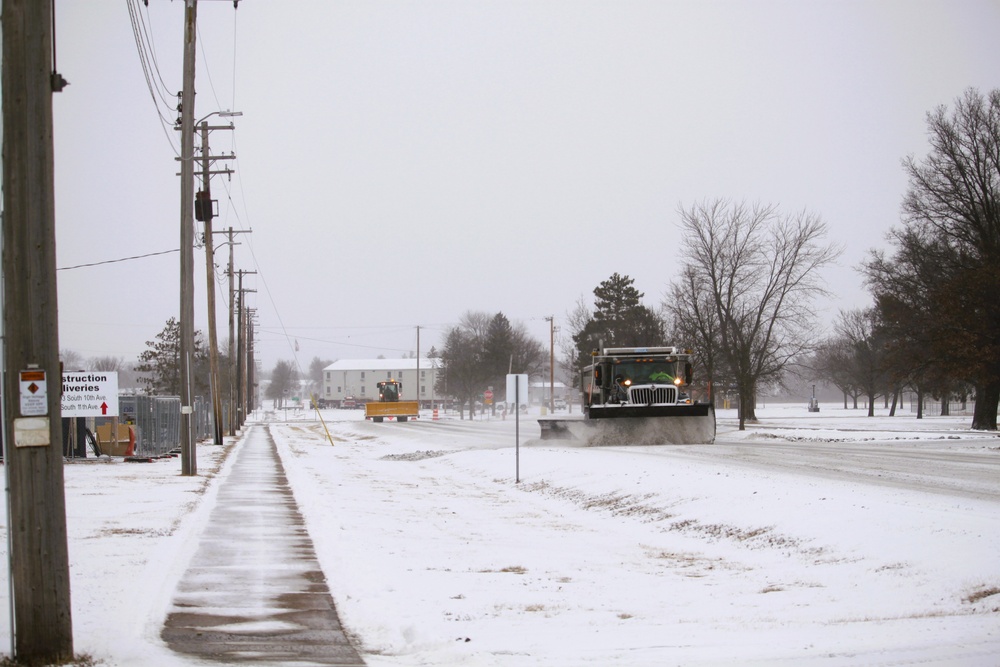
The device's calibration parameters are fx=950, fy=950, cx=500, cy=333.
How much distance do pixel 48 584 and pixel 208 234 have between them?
33.2 m

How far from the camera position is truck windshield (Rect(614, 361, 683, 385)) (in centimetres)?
2866

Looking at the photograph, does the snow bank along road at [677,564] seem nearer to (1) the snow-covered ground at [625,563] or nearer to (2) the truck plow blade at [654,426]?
(1) the snow-covered ground at [625,563]

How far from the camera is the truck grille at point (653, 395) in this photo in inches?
1110

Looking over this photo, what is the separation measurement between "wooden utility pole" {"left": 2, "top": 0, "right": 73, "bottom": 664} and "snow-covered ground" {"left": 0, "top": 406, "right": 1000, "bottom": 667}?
528 mm

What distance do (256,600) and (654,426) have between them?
1983cm

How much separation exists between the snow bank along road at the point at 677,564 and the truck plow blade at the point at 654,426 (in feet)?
23.2

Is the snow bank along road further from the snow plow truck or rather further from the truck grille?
the truck grille

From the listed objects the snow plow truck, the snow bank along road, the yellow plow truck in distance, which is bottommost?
the yellow plow truck in distance

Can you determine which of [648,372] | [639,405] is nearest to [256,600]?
[639,405]

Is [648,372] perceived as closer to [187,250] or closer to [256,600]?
[187,250]

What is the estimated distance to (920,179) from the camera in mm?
39969

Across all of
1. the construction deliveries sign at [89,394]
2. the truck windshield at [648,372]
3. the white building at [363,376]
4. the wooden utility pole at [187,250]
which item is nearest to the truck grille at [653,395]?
the truck windshield at [648,372]

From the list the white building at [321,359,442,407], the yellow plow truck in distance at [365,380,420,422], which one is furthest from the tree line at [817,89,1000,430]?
the white building at [321,359,442,407]

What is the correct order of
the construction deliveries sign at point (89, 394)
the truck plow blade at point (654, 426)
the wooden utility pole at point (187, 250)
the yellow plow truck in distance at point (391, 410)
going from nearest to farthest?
the wooden utility pole at point (187, 250)
the construction deliveries sign at point (89, 394)
the truck plow blade at point (654, 426)
the yellow plow truck in distance at point (391, 410)
